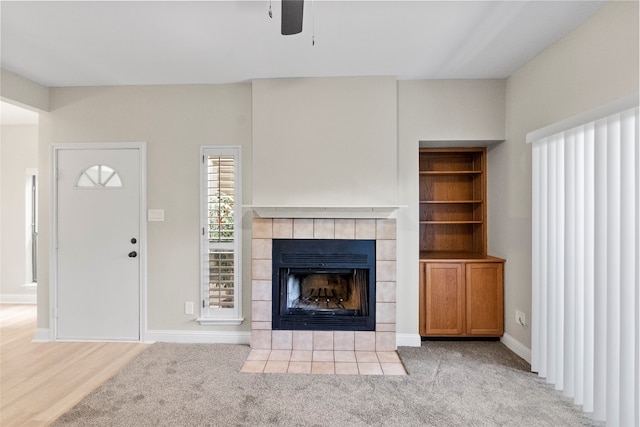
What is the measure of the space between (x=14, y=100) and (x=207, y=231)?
6.92ft

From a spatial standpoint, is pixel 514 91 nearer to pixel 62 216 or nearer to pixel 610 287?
pixel 610 287

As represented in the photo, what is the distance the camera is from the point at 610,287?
1.87 m

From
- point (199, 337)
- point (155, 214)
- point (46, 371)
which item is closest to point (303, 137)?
point (155, 214)

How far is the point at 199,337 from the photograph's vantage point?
328 cm

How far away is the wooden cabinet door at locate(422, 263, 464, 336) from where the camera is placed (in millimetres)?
3211

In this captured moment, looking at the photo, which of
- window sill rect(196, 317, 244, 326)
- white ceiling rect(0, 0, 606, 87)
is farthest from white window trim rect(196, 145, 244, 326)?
white ceiling rect(0, 0, 606, 87)

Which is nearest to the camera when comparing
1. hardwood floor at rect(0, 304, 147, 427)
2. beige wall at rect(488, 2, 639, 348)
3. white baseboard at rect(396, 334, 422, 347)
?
beige wall at rect(488, 2, 639, 348)

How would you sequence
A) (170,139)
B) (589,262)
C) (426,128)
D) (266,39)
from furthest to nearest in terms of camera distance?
(170,139)
(426,128)
(266,39)
(589,262)

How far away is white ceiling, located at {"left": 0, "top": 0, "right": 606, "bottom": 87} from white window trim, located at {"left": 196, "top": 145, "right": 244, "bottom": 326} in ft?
2.28

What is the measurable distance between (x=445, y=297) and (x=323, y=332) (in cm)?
124

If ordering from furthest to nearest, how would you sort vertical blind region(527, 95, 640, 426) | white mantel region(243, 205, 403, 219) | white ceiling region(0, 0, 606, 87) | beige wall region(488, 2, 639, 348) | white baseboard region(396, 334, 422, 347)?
→ white baseboard region(396, 334, 422, 347)
white mantel region(243, 205, 403, 219)
white ceiling region(0, 0, 606, 87)
beige wall region(488, 2, 639, 348)
vertical blind region(527, 95, 640, 426)

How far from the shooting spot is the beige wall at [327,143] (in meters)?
3.10

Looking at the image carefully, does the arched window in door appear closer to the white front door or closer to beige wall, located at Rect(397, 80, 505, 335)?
the white front door

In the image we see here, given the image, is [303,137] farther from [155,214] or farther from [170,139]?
[155,214]
